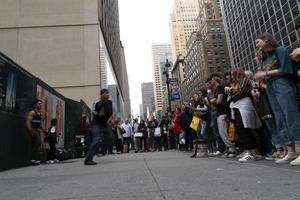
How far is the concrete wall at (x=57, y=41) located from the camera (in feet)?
80.8

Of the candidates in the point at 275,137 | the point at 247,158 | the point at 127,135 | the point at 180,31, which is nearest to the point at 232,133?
the point at 247,158

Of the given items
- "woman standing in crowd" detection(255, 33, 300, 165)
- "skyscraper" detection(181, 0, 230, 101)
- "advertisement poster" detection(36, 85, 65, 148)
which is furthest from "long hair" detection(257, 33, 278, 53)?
"skyscraper" detection(181, 0, 230, 101)

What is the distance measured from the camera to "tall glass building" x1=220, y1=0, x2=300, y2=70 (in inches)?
2557

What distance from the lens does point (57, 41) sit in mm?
25484

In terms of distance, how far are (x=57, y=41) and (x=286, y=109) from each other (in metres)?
23.2

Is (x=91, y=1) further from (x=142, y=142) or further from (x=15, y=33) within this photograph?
(x=142, y=142)

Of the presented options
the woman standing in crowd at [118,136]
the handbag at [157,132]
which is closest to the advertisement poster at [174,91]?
the handbag at [157,132]

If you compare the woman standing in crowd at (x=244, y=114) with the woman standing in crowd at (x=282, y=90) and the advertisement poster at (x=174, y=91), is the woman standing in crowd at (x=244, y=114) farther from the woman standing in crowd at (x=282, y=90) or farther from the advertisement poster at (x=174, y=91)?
the advertisement poster at (x=174, y=91)

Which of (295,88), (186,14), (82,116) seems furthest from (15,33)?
(186,14)

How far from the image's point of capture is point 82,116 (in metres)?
15.9

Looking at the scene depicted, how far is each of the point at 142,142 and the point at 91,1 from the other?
1369 centimetres

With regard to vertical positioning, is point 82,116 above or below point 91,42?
below

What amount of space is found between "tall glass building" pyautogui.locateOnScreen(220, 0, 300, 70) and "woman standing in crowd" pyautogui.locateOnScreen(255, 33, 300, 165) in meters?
59.9

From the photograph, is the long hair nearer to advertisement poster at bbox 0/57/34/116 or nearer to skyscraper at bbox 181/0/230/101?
advertisement poster at bbox 0/57/34/116
